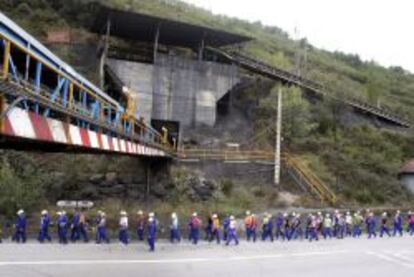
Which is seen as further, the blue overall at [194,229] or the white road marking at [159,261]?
the blue overall at [194,229]

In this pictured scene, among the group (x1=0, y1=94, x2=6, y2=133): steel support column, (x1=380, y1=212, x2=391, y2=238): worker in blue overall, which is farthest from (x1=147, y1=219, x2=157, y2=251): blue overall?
(x1=380, y1=212, x2=391, y2=238): worker in blue overall

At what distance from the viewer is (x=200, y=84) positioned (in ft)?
→ 173

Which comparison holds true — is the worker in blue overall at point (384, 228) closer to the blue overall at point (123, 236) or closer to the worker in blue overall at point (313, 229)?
the worker in blue overall at point (313, 229)

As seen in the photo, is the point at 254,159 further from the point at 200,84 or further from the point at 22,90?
the point at 22,90

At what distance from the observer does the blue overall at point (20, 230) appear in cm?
2561

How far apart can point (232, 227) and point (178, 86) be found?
2496cm

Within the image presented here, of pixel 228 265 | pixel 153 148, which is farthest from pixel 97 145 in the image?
pixel 153 148

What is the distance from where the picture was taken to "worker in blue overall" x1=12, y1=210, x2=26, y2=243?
2559 cm

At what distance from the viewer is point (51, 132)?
16328 millimetres

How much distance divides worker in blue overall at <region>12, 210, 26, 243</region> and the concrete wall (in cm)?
2463

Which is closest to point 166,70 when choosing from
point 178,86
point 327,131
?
point 178,86

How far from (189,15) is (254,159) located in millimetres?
52240

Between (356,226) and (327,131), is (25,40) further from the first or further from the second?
(327,131)

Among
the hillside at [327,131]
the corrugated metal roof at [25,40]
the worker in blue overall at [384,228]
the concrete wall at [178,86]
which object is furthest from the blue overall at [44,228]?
the hillside at [327,131]
